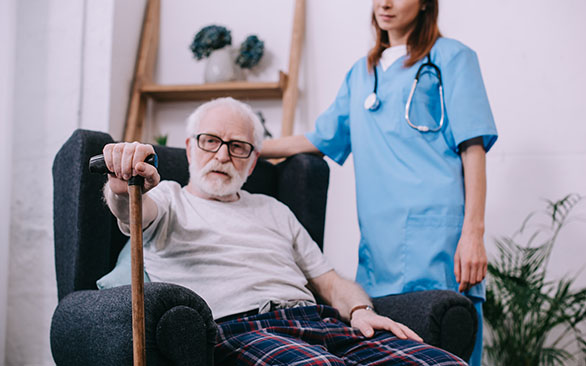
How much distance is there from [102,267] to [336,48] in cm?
171

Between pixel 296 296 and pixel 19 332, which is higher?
pixel 296 296

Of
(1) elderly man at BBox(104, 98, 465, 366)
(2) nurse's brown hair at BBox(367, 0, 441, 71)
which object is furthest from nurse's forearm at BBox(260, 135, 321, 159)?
(2) nurse's brown hair at BBox(367, 0, 441, 71)

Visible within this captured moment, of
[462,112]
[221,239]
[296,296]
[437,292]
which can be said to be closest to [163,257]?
[221,239]

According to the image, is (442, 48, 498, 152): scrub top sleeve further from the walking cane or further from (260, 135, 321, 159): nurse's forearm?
the walking cane

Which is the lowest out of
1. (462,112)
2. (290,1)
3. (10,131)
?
(10,131)

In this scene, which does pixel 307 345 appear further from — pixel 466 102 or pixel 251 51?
pixel 251 51

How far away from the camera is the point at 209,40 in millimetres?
2604

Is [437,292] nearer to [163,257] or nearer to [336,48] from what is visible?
[163,257]

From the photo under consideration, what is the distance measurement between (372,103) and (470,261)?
543mm

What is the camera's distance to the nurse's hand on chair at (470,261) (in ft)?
4.75

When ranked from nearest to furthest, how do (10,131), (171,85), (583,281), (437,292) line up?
1. (437,292)
2. (10,131)
3. (583,281)
4. (171,85)

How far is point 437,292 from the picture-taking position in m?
1.36

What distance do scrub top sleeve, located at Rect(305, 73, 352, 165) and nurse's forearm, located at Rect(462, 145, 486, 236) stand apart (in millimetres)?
426

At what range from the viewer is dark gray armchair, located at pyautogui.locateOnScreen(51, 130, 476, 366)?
99 centimetres
